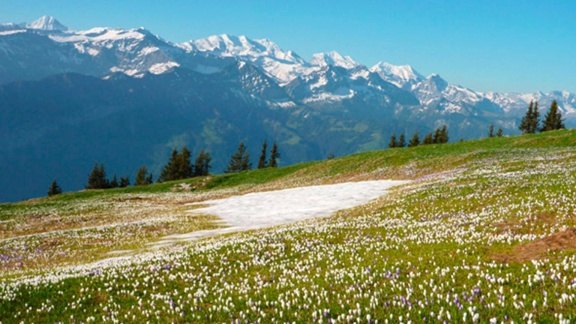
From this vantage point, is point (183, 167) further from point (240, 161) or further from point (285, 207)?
point (285, 207)

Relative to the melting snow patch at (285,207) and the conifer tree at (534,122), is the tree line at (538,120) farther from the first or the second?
the melting snow patch at (285,207)

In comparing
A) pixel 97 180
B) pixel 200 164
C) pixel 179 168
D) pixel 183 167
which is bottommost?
pixel 97 180

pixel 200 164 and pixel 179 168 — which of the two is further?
pixel 200 164

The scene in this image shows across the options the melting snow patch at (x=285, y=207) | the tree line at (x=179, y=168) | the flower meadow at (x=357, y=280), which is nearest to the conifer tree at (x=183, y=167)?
the tree line at (x=179, y=168)

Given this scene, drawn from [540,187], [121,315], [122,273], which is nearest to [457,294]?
[121,315]

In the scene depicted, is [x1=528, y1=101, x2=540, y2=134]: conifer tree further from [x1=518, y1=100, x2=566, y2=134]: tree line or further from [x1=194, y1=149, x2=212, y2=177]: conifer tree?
[x1=194, y1=149, x2=212, y2=177]: conifer tree

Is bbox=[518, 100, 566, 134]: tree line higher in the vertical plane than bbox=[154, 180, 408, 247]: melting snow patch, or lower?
higher

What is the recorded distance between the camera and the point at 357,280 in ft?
33.5

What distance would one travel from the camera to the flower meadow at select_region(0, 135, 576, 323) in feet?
25.0

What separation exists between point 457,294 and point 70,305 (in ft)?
33.3

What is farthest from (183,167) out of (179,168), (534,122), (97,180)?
(534,122)

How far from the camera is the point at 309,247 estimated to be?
16.3 meters

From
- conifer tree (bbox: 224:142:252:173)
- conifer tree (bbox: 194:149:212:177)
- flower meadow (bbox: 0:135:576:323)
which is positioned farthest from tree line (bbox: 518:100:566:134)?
flower meadow (bbox: 0:135:576:323)

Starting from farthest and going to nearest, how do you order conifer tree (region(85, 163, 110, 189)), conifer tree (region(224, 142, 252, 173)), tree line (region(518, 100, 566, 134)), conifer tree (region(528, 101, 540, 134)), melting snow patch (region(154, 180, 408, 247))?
conifer tree (region(224, 142, 252, 173)), conifer tree (region(85, 163, 110, 189)), conifer tree (region(528, 101, 540, 134)), tree line (region(518, 100, 566, 134)), melting snow patch (region(154, 180, 408, 247))
